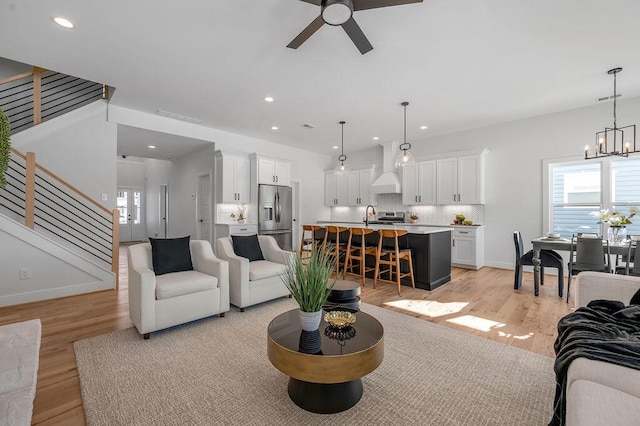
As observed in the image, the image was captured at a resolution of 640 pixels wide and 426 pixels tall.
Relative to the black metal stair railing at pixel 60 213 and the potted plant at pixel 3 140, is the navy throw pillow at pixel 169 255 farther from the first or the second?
the black metal stair railing at pixel 60 213

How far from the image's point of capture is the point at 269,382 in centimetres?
200

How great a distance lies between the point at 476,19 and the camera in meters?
2.62

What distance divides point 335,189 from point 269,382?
6.77 metres

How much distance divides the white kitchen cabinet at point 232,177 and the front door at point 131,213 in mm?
6655

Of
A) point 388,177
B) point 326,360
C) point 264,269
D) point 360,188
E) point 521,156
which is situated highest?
point 521,156

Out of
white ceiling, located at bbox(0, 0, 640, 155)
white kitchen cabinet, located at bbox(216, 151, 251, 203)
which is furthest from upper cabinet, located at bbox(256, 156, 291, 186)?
white ceiling, located at bbox(0, 0, 640, 155)

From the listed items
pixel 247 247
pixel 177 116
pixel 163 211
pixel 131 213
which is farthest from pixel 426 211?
pixel 131 213

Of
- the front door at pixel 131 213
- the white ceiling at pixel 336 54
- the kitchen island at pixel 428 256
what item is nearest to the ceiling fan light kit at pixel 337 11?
the white ceiling at pixel 336 54

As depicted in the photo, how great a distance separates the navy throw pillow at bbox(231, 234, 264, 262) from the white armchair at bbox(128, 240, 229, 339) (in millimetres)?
444

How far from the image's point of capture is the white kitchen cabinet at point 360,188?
25.6ft

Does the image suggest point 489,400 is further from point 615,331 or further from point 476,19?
point 476,19

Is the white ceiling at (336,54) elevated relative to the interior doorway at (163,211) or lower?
elevated

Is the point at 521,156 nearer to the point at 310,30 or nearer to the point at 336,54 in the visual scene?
the point at 336,54

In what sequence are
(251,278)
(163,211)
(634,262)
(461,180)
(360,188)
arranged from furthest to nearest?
(163,211)
(360,188)
(461,180)
(251,278)
(634,262)
